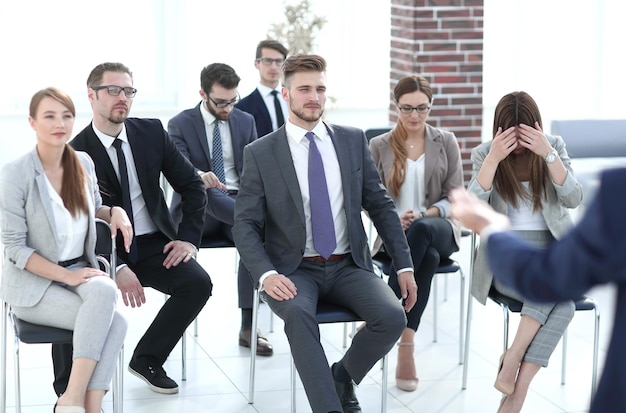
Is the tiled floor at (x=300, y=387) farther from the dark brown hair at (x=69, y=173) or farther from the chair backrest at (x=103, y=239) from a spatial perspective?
the dark brown hair at (x=69, y=173)

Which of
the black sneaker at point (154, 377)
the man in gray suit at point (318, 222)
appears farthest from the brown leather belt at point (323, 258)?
the black sneaker at point (154, 377)

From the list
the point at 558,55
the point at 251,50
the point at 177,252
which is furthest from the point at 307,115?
the point at 558,55

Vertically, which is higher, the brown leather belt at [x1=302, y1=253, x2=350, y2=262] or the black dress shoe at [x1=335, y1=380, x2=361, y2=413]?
the brown leather belt at [x1=302, y1=253, x2=350, y2=262]

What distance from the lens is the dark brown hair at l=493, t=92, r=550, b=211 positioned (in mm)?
3795

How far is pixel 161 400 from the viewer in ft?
13.0

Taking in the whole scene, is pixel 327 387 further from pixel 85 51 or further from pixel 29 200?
pixel 85 51

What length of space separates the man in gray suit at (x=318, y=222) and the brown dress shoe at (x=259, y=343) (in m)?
0.84

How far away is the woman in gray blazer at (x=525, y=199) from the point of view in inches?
143

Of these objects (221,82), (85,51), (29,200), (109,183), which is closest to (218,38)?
(85,51)

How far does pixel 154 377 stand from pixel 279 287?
870 millimetres

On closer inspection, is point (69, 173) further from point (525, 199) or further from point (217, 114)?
point (525, 199)

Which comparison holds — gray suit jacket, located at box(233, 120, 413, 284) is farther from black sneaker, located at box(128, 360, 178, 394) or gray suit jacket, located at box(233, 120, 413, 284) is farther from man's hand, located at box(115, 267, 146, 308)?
black sneaker, located at box(128, 360, 178, 394)

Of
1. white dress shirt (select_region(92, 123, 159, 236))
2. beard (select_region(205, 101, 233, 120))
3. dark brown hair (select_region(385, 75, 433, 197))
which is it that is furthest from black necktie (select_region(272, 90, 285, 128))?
white dress shirt (select_region(92, 123, 159, 236))

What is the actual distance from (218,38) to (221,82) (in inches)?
203
